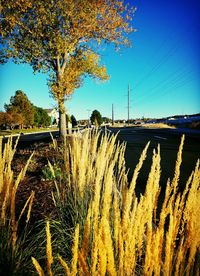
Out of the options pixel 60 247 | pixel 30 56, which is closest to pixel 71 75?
pixel 30 56

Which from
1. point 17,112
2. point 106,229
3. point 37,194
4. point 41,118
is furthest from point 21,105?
point 106,229

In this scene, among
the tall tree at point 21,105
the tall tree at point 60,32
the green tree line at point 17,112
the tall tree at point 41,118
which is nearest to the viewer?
the tall tree at point 60,32

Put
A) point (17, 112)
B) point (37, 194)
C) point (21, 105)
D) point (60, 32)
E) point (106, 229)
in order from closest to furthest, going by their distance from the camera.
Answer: point (106, 229) → point (37, 194) → point (60, 32) → point (17, 112) → point (21, 105)

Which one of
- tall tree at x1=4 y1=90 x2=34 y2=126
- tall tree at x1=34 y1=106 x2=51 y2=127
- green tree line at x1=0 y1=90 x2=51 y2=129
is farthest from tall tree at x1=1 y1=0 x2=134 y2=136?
tall tree at x1=34 y1=106 x2=51 y2=127

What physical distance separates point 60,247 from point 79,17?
12456 millimetres

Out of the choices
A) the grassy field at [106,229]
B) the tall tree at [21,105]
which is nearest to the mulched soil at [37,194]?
the grassy field at [106,229]

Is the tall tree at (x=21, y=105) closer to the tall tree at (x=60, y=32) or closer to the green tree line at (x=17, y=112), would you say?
the green tree line at (x=17, y=112)

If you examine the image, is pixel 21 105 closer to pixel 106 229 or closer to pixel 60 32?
pixel 60 32

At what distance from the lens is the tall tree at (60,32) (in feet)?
41.0

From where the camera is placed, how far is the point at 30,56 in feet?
44.1

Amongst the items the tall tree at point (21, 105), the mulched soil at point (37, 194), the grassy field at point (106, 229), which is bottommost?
the mulched soil at point (37, 194)

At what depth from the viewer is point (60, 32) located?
42.9 feet

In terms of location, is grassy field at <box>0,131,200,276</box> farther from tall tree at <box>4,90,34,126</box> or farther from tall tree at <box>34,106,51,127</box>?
tall tree at <box>34,106,51,127</box>

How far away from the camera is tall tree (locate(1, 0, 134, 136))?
12508 millimetres
